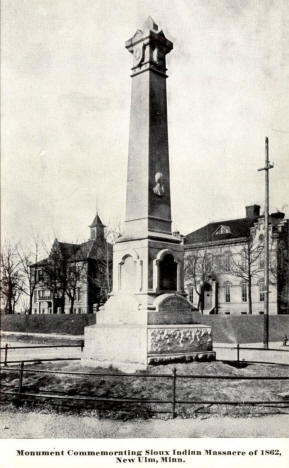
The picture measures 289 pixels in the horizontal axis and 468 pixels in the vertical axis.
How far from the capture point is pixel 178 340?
1106cm

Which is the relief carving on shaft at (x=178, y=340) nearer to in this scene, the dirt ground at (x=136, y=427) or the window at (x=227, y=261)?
the dirt ground at (x=136, y=427)

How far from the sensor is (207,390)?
28.8ft

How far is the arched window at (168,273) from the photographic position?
11.8 meters

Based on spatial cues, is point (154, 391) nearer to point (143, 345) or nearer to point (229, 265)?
point (143, 345)

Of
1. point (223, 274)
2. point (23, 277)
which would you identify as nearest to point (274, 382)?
point (23, 277)

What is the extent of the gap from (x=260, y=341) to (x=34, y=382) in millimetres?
19765

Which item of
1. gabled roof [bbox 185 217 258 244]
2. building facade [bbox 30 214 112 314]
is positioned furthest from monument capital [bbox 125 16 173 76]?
gabled roof [bbox 185 217 258 244]

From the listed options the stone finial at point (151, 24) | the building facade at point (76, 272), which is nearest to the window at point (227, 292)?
the building facade at point (76, 272)

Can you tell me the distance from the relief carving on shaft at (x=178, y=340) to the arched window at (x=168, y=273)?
120cm

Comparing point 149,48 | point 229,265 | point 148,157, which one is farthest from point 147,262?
point 229,265

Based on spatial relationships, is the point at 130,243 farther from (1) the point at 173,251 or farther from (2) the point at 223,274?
(2) the point at 223,274

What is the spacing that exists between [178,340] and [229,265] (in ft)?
125

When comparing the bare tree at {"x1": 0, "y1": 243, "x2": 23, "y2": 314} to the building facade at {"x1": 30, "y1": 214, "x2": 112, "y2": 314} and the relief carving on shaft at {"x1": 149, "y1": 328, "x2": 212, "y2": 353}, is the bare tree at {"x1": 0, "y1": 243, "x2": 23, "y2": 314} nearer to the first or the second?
the building facade at {"x1": 30, "y1": 214, "x2": 112, "y2": 314}

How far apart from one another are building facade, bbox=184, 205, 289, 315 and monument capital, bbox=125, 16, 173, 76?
30786 millimetres
